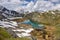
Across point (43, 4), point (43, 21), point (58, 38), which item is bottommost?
point (58, 38)

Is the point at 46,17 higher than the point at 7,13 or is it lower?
lower

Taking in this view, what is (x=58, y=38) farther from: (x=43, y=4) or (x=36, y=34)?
(x=43, y=4)

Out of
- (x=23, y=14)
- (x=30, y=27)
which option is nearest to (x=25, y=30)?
(x=30, y=27)

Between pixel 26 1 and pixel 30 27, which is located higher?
pixel 26 1

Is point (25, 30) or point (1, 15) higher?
point (1, 15)

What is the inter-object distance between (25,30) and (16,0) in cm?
148

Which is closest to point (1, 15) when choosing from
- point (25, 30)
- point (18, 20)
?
point (18, 20)

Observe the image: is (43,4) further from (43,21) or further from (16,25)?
(16,25)

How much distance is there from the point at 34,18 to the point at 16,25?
84cm

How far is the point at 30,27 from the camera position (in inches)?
282

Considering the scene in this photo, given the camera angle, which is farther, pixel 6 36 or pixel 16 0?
pixel 16 0

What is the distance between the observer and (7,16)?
7.30 meters

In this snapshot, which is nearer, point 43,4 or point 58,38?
point 58,38

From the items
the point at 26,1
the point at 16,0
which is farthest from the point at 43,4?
the point at 16,0
